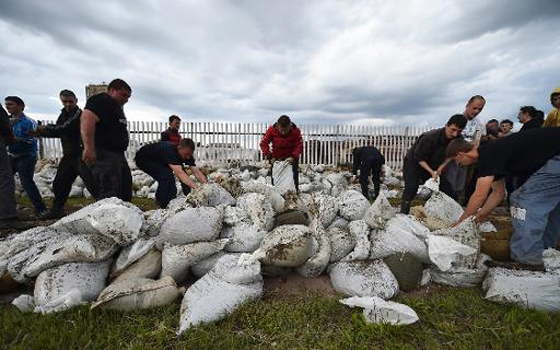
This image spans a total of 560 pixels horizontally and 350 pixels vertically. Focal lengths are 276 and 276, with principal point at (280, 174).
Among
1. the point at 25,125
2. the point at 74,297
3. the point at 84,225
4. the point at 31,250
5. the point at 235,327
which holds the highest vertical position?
the point at 25,125

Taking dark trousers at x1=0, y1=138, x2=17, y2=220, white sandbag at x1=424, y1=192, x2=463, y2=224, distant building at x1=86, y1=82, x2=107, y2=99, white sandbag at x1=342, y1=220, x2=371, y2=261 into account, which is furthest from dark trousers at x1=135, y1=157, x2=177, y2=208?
distant building at x1=86, y1=82, x2=107, y2=99

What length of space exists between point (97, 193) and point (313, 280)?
86.4 inches

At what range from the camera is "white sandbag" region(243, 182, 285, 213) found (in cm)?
223

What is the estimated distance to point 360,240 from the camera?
1977 millimetres

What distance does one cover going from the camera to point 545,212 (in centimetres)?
196

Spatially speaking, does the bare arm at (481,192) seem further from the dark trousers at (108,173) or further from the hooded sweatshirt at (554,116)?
the dark trousers at (108,173)

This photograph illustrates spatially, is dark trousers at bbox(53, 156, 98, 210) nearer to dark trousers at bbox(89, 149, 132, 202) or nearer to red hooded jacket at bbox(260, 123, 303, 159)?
dark trousers at bbox(89, 149, 132, 202)

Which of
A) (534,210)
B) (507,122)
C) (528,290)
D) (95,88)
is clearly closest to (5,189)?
(528,290)

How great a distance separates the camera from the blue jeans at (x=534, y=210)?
6.24ft

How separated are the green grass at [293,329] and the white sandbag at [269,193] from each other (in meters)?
0.79

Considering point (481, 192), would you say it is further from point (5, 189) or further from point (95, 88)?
point (95, 88)

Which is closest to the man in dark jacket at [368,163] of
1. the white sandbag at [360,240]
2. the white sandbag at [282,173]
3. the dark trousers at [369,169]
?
the dark trousers at [369,169]

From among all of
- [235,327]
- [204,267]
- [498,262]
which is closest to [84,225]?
[204,267]

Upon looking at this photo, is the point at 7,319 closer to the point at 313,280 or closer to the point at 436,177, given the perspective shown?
the point at 313,280
